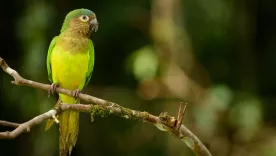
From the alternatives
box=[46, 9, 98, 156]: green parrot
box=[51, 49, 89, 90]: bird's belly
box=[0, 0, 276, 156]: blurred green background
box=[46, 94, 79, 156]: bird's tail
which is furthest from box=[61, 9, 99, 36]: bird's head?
box=[0, 0, 276, 156]: blurred green background

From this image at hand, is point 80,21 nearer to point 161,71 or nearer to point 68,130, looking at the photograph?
point 68,130

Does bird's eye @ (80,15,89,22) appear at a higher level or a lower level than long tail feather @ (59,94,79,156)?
higher

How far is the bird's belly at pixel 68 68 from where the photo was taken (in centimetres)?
298

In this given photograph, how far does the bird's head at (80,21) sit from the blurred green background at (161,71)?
1.27 meters

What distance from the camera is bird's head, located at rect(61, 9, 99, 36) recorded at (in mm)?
3176

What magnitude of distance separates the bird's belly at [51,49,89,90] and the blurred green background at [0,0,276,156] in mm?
1407

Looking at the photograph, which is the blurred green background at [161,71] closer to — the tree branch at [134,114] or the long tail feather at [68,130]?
the long tail feather at [68,130]

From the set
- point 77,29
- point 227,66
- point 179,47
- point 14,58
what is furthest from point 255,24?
point 77,29

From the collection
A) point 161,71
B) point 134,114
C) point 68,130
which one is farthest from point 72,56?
point 161,71

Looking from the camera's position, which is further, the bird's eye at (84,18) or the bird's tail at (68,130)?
the bird's eye at (84,18)

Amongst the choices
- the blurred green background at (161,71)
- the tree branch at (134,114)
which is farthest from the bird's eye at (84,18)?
the blurred green background at (161,71)

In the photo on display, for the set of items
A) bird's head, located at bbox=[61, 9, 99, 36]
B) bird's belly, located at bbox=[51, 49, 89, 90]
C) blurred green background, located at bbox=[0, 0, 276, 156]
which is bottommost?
bird's belly, located at bbox=[51, 49, 89, 90]

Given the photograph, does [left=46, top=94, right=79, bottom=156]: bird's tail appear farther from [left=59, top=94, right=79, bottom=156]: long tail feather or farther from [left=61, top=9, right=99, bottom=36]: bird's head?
[left=61, top=9, right=99, bottom=36]: bird's head

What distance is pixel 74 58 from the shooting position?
3021 mm
